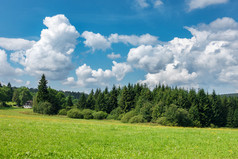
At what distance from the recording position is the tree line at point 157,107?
7244 centimetres

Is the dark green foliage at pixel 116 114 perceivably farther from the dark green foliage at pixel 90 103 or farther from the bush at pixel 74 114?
the dark green foliage at pixel 90 103

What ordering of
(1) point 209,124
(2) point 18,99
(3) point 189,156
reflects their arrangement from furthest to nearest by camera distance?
1. (2) point 18,99
2. (1) point 209,124
3. (3) point 189,156

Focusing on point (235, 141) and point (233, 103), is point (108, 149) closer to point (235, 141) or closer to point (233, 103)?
point (235, 141)

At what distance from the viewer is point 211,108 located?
8831 centimetres

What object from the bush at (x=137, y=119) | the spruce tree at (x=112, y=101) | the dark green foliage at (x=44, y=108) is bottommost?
the bush at (x=137, y=119)

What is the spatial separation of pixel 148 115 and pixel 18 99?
403ft

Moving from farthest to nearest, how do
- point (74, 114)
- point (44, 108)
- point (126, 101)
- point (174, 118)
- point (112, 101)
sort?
point (112, 101), point (126, 101), point (74, 114), point (44, 108), point (174, 118)

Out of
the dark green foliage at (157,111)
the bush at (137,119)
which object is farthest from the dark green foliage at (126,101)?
the dark green foliage at (157,111)

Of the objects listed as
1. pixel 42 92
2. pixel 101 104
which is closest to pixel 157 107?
pixel 101 104

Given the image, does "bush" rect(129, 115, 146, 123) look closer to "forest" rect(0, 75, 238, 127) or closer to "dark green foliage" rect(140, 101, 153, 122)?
"forest" rect(0, 75, 238, 127)

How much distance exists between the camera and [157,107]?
75.1 m

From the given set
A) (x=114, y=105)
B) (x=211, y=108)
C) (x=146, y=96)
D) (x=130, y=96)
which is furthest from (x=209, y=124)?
(x=114, y=105)

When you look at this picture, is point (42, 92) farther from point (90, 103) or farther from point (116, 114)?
point (116, 114)

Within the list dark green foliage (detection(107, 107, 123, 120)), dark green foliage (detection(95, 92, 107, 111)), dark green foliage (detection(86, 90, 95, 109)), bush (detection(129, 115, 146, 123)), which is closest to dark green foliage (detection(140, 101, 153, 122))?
bush (detection(129, 115, 146, 123))
